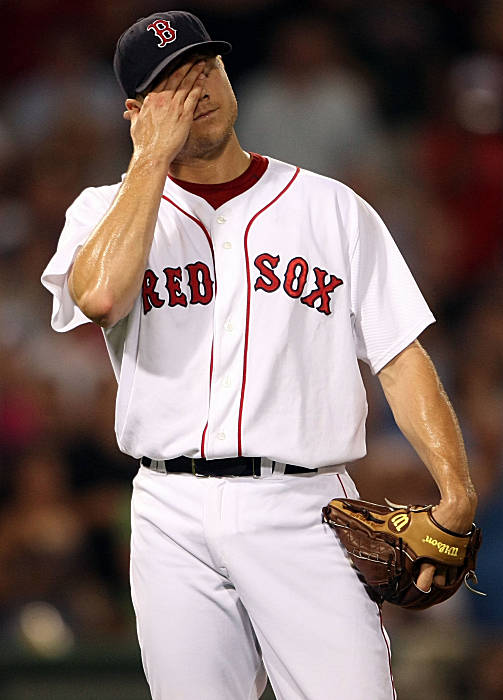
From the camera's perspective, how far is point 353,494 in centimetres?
199

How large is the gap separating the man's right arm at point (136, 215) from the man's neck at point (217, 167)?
0.15m

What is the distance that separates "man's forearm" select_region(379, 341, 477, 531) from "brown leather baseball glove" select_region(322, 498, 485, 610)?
0.13ft

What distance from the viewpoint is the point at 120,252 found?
1.82 meters

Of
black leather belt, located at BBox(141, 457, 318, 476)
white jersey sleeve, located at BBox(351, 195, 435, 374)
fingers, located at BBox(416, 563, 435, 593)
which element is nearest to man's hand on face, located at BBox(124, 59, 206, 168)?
white jersey sleeve, located at BBox(351, 195, 435, 374)

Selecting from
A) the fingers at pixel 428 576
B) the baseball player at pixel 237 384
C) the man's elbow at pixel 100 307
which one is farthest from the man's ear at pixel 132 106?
the fingers at pixel 428 576

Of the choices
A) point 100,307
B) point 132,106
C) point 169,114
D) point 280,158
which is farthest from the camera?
point 280,158

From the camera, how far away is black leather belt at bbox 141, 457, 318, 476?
74.0 inches

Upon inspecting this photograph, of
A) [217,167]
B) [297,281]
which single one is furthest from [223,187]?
[297,281]

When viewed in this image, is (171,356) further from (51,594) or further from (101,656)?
(51,594)

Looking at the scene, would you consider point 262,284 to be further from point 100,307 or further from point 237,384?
point 100,307

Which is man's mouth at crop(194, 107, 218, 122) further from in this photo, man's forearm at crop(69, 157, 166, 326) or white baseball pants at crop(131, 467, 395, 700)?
white baseball pants at crop(131, 467, 395, 700)

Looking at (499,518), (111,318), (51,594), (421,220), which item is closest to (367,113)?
(421,220)

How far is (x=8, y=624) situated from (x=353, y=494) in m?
2.40

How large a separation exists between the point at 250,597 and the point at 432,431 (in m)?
0.44
